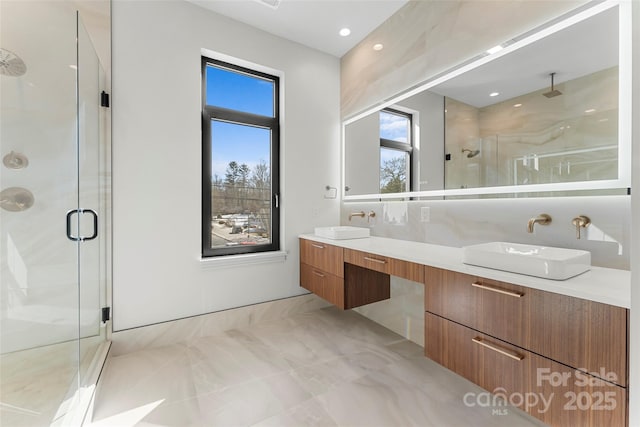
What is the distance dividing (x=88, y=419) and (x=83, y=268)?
2.70 ft

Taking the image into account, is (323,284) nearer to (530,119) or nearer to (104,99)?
(530,119)

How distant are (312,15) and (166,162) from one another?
5.81ft

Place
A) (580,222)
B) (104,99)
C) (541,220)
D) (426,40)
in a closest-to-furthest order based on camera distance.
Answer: (580,222)
(541,220)
(104,99)
(426,40)

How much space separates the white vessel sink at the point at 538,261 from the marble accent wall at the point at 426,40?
123 centimetres

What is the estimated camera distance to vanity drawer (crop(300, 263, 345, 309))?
7.64ft

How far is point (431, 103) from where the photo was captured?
2211 mm

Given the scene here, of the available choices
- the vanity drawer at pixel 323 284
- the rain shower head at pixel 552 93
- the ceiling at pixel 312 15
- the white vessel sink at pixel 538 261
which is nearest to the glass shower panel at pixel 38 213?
the ceiling at pixel 312 15

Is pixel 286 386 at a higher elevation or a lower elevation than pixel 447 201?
lower

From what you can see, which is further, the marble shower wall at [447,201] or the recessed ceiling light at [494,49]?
the recessed ceiling light at [494,49]

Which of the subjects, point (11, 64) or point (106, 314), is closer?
point (11, 64)

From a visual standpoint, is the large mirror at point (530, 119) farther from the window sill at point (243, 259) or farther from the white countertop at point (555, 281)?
the window sill at point (243, 259)

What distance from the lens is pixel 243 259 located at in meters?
2.59

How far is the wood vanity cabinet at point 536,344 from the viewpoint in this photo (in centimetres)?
95

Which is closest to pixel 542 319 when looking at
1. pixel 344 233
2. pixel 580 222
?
pixel 580 222
